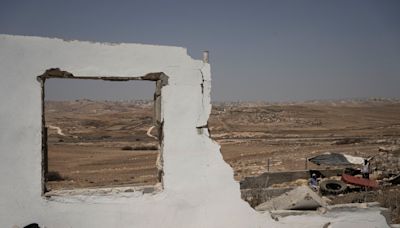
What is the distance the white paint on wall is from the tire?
6947 mm

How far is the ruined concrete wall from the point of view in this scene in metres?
5.42

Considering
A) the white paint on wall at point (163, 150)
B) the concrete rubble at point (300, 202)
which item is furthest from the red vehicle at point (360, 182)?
the white paint on wall at point (163, 150)

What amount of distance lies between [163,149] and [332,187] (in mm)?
9680

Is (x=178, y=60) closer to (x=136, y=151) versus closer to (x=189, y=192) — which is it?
(x=189, y=192)

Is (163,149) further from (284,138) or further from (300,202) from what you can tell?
(284,138)

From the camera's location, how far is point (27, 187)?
551cm

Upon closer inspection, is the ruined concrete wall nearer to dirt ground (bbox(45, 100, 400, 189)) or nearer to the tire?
the tire

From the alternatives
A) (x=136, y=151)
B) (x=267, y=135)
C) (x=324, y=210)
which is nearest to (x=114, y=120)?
(x=267, y=135)

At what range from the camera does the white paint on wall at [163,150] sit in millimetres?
5418

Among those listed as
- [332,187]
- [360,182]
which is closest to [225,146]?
[332,187]

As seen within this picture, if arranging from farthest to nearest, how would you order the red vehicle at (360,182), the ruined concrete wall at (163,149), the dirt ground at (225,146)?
the dirt ground at (225,146)
the red vehicle at (360,182)
the ruined concrete wall at (163,149)

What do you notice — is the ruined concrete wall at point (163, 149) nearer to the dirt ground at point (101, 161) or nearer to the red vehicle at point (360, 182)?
the dirt ground at point (101, 161)

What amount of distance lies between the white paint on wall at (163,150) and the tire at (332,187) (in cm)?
695

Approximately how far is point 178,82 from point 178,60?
0.35 m
